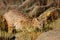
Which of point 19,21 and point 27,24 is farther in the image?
point 19,21

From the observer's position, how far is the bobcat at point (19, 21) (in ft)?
24.7

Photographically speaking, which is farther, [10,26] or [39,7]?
[39,7]

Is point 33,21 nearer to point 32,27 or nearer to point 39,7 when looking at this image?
point 32,27

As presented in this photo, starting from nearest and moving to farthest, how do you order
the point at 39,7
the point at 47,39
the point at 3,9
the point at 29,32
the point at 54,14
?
the point at 47,39 < the point at 29,32 < the point at 54,14 < the point at 39,7 < the point at 3,9

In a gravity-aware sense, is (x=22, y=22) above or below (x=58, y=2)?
below

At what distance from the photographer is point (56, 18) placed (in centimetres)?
793

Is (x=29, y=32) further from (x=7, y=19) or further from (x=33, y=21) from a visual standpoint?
(x=7, y=19)

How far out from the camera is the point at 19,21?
25.5 feet

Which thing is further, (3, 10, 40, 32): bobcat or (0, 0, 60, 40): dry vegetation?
(3, 10, 40, 32): bobcat

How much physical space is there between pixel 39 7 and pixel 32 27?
1.80m

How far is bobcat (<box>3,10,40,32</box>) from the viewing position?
7530 mm

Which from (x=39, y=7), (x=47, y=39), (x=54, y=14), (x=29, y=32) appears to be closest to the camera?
(x=47, y=39)

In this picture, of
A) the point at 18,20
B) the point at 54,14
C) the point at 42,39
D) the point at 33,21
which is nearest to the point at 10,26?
the point at 18,20

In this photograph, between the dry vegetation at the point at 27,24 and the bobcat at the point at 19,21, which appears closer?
the dry vegetation at the point at 27,24
